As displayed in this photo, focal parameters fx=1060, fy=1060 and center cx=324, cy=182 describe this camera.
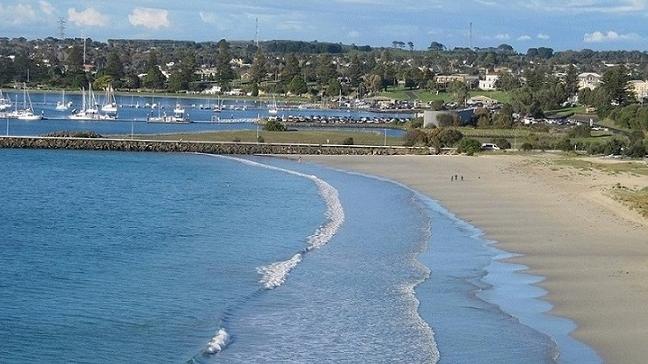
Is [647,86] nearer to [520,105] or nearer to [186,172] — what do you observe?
[520,105]

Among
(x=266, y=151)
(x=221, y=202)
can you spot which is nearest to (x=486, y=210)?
(x=221, y=202)

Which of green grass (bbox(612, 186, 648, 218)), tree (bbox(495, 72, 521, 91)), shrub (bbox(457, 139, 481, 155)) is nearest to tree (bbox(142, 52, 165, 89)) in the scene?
tree (bbox(495, 72, 521, 91))

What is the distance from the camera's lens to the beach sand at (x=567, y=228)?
20312 mm

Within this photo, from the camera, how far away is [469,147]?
251ft

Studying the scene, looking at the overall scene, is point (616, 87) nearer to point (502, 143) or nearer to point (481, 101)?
point (481, 101)

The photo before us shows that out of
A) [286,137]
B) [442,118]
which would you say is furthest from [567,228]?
[442,118]

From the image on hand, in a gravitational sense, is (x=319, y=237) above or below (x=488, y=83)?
below

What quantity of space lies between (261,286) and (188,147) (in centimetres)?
5722

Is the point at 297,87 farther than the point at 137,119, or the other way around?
the point at 297,87

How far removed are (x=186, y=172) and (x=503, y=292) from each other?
40.2m

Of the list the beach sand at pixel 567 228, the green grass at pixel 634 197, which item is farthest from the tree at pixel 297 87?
the green grass at pixel 634 197

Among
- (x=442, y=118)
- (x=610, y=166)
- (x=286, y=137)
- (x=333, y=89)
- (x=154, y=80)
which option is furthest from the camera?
(x=154, y=80)

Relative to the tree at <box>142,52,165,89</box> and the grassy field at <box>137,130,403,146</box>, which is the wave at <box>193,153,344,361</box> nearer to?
the grassy field at <box>137,130,403,146</box>

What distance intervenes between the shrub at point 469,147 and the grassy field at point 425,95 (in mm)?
72733
